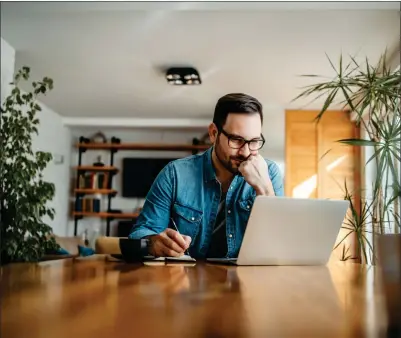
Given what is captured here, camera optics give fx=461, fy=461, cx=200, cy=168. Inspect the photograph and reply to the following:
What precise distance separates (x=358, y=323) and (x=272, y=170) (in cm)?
125

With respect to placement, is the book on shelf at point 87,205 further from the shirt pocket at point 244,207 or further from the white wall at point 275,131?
the shirt pocket at point 244,207

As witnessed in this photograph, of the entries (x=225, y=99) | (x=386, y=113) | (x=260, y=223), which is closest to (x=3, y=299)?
(x=260, y=223)

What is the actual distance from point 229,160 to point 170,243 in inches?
23.0

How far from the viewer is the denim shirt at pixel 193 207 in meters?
1.58

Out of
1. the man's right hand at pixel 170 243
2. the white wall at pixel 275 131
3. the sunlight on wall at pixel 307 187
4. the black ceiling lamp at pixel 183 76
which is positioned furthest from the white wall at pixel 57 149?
the man's right hand at pixel 170 243

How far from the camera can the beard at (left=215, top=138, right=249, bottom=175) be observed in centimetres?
168

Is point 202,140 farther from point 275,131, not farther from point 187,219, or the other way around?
point 187,219

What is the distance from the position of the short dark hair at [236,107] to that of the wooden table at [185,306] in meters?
0.97

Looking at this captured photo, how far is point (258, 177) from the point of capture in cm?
154

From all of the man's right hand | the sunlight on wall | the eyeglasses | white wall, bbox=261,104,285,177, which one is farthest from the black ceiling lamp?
the man's right hand

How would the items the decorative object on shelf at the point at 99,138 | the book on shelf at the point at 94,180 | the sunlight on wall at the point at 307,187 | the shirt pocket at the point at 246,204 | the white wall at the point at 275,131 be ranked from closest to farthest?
1. the shirt pocket at the point at 246,204
2. the white wall at the point at 275,131
3. the sunlight on wall at the point at 307,187
4. the decorative object on shelf at the point at 99,138
5. the book on shelf at the point at 94,180

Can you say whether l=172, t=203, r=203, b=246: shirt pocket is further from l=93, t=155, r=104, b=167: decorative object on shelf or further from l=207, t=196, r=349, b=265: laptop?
l=93, t=155, r=104, b=167: decorative object on shelf

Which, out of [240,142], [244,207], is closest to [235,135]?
[240,142]

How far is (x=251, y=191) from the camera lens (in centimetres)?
164
